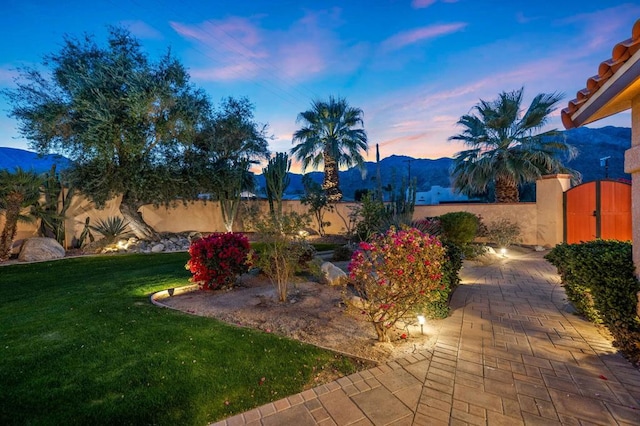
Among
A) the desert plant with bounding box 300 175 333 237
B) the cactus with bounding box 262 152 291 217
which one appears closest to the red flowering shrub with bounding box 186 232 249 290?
the cactus with bounding box 262 152 291 217

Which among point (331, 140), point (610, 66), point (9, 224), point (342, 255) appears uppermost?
point (331, 140)

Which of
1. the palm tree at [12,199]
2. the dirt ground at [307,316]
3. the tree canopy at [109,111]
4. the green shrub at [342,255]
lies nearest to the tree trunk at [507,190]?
the green shrub at [342,255]

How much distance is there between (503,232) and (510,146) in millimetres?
3709

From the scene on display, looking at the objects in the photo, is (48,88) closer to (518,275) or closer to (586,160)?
(518,275)

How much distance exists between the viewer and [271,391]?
8.13 feet

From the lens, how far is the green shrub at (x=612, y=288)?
2922mm

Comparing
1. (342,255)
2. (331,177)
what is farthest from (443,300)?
(331,177)

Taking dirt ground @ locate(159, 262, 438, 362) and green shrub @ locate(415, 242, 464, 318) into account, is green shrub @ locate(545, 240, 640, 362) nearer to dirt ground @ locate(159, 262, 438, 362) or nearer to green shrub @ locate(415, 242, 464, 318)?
green shrub @ locate(415, 242, 464, 318)

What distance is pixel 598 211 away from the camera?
8883mm

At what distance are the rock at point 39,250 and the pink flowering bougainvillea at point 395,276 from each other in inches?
429

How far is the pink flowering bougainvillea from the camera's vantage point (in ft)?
10.5

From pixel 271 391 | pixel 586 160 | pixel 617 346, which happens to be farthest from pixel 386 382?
pixel 586 160

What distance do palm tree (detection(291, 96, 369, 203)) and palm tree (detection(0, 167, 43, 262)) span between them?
1074cm

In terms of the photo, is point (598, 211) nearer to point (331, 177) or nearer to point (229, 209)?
point (331, 177)
